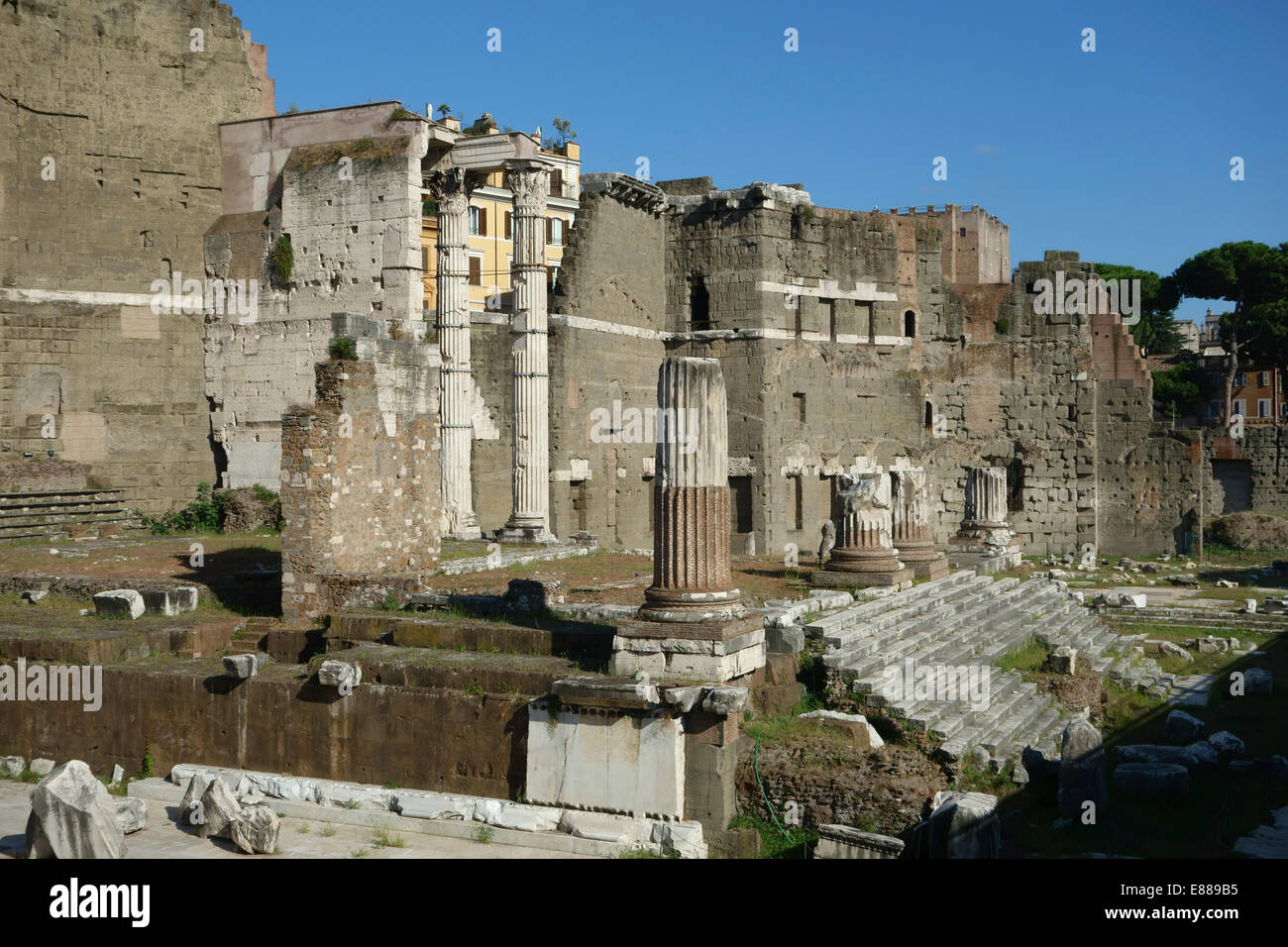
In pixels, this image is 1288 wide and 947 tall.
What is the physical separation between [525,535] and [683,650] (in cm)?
1012

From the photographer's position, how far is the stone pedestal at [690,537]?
34.5ft

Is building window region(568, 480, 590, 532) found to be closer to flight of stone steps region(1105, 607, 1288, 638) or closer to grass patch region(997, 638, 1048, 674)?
flight of stone steps region(1105, 607, 1288, 638)

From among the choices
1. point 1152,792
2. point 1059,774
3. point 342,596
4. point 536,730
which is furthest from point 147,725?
point 1152,792

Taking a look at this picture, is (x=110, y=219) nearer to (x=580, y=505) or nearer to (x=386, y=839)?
(x=580, y=505)

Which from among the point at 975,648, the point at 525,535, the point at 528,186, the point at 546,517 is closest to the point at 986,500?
the point at 546,517

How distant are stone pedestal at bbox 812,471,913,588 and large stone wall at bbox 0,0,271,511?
12961 mm

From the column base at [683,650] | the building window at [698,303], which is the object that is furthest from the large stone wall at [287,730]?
the building window at [698,303]

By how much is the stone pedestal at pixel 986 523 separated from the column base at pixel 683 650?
473 inches

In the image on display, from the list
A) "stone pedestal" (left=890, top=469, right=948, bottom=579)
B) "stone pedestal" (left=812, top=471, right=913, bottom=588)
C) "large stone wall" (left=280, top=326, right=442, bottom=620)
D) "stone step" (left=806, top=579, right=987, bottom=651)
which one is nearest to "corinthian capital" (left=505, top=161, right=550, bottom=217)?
"large stone wall" (left=280, top=326, right=442, bottom=620)

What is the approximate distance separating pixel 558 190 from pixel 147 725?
39.7 m

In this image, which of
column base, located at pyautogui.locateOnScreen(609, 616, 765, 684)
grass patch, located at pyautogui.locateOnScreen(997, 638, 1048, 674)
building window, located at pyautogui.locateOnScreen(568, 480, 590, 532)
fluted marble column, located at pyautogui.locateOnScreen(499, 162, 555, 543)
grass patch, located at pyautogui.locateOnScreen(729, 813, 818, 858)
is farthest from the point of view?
building window, located at pyautogui.locateOnScreen(568, 480, 590, 532)

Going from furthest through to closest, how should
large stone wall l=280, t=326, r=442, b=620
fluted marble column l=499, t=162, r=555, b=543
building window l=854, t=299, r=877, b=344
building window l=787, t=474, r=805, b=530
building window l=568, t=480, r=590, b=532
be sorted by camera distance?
building window l=854, t=299, r=877, b=344
building window l=787, t=474, r=805, b=530
building window l=568, t=480, r=590, b=532
fluted marble column l=499, t=162, r=555, b=543
large stone wall l=280, t=326, r=442, b=620

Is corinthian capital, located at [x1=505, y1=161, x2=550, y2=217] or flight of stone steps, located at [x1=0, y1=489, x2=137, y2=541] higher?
corinthian capital, located at [x1=505, y1=161, x2=550, y2=217]

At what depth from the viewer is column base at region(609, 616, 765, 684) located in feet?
33.7
